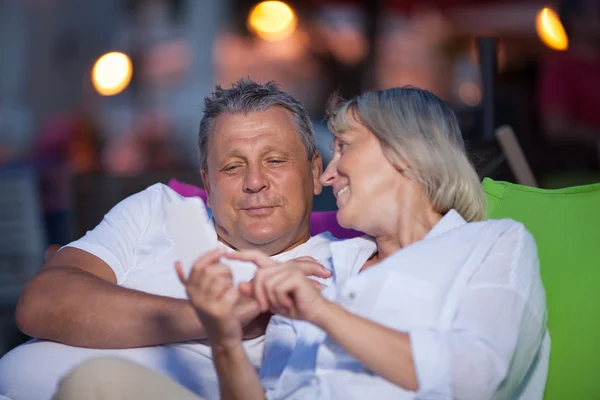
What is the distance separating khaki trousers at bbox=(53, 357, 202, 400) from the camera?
2090mm

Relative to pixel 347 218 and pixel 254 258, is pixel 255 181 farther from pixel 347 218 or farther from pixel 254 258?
pixel 254 258

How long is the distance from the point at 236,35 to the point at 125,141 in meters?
2.25

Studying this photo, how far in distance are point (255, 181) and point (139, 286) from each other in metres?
0.62

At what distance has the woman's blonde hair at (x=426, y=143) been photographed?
8.07 ft

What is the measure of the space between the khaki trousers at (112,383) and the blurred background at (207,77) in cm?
119

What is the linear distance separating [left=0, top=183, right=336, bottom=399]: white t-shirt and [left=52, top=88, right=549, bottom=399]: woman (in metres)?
0.33

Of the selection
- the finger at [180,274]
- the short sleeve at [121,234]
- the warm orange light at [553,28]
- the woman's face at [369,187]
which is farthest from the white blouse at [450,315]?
the warm orange light at [553,28]

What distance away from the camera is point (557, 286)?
107 inches

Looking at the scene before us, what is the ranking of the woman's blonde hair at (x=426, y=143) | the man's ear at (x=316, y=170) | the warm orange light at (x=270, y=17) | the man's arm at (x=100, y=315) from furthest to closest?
the warm orange light at (x=270, y=17) < the man's ear at (x=316, y=170) < the man's arm at (x=100, y=315) < the woman's blonde hair at (x=426, y=143)

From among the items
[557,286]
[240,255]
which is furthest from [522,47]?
[240,255]

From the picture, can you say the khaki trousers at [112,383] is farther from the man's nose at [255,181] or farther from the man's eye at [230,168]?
the man's eye at [230,168]

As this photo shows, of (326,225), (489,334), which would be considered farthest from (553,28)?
(489,334)

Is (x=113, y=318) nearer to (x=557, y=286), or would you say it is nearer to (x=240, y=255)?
(x=240, y=255)

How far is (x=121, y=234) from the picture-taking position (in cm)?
325
